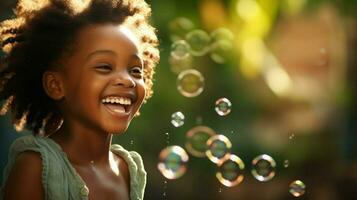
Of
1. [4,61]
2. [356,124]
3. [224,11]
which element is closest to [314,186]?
[356,124]

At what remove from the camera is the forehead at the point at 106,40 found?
2.69 m

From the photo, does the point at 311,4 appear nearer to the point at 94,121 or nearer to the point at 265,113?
the point at 265,113

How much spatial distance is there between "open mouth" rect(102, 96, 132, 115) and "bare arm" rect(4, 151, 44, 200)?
26 cm

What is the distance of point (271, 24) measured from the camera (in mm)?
5934

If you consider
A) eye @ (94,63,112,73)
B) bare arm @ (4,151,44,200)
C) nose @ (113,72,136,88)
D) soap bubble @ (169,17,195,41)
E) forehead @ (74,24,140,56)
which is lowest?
bare arm @ (4,151,44,200)

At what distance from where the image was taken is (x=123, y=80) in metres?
2.66

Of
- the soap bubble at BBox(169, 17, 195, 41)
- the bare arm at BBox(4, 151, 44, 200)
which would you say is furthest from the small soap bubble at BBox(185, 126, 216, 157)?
the soap bubble at BBox(169, 17, 195, 41)

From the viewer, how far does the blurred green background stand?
18.1ft

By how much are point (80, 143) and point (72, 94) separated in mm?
158

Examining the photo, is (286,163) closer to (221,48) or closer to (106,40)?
(221,48)

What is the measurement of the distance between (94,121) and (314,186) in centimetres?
351

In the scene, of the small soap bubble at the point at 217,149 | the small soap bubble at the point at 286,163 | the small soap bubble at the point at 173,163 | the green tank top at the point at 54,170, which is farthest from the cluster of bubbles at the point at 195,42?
the green tank top at the point at 54,170

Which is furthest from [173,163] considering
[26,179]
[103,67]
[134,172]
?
[26,179]

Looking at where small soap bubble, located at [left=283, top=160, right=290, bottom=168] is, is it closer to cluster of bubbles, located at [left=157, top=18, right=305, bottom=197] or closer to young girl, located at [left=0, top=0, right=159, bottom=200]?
cluster of bubbles, located at [left=157, top=18, right=305, bottom=197]
